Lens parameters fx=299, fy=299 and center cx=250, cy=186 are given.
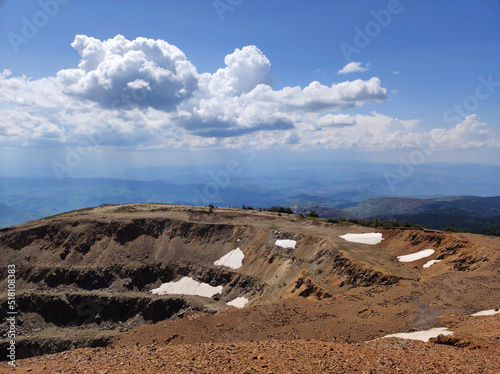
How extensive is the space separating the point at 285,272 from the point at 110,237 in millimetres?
31104

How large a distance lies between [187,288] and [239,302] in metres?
9.26

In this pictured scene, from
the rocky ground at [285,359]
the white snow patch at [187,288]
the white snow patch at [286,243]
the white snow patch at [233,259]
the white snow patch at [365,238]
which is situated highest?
the rocky ground at [285,359]

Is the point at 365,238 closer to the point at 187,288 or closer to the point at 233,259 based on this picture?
the point at 233,259

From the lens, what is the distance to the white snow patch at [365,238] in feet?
134

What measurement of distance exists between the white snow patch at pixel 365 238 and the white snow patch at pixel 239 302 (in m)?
16.1

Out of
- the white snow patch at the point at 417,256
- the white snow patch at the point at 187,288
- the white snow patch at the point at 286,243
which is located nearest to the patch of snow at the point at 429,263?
the white snow patch at the point at 417,256

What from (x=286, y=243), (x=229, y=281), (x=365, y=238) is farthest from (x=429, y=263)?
(x=229, y=281)

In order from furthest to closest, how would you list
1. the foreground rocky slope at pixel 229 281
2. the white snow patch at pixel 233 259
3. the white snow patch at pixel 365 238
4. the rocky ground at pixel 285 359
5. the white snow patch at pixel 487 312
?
the white snow patch at pixel 233 259 < the white snow patch at pixel 365 238 < the foreground rocky slope at pixel 229 281 < the white snow patch at pixel 487 312 < the rocky ground at pixel 285 359

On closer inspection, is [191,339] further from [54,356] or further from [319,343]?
[319,343]

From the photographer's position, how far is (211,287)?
137ft

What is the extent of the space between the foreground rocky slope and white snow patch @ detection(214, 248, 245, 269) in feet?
2.27

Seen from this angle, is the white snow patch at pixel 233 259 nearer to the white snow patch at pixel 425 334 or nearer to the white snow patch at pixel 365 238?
the white snow patch at pixel 365 238

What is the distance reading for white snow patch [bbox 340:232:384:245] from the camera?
1603 inches

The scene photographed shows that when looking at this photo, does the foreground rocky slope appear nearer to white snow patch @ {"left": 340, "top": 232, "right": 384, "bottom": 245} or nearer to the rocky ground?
the rocky ground
